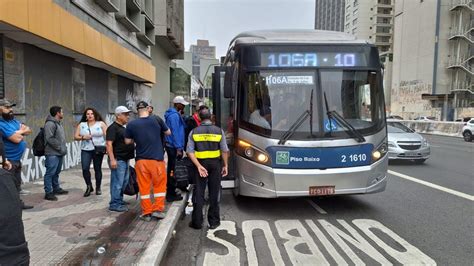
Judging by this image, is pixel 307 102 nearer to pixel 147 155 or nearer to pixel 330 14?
pixel 147 155

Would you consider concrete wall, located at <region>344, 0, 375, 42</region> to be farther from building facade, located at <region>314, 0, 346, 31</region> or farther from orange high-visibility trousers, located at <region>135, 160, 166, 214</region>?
orange high-visibility trousers, located at <region>135, 160, 166, 214</region>

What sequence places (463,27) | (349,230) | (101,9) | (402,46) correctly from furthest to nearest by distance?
(402,46) → (463,27) → (101,9) → (349,230)

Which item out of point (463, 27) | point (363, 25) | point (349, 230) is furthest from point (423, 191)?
point (363, 25)

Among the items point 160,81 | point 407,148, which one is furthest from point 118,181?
point 160,81

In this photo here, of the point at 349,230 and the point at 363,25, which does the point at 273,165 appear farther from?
the point at 363,25

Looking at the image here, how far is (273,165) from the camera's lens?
20.0 ft

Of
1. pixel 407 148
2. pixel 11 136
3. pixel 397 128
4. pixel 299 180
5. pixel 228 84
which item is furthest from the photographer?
pixel 397 128

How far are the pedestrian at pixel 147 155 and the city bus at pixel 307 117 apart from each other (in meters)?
1.44

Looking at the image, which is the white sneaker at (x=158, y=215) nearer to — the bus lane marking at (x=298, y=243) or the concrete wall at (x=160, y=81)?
the bus lane marking at (x=298, y=243)

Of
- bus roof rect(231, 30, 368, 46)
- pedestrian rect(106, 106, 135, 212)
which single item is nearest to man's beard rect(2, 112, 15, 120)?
pedestrian rect(106, 106, 135, 212)

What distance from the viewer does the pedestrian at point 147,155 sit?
5602mm

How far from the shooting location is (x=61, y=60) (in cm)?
1052

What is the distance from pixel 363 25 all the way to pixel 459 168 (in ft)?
331

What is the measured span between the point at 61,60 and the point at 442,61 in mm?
59598
